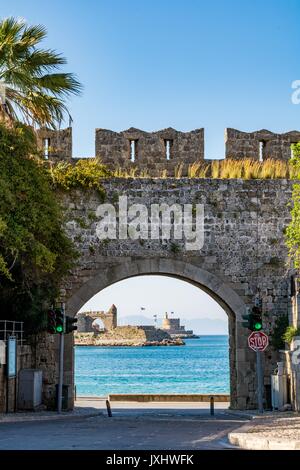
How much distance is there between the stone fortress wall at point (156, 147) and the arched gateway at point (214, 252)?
3.19 ft

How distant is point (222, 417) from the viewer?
69.5ft

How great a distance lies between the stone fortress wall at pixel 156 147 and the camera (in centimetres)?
2416

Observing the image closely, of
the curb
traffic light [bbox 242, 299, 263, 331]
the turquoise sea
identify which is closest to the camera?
the curb

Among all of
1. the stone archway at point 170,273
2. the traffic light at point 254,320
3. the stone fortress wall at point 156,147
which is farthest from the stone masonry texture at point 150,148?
the traffic light at point 254,320

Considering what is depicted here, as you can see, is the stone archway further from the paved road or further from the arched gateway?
the paved road

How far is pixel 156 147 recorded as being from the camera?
24328 millimetres

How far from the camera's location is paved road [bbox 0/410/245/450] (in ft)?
40.2

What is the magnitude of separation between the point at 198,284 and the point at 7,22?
858 centimetres

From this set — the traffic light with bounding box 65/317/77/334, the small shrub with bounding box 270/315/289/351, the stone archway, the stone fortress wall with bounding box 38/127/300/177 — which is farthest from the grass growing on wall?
the traffic light with bounding box 65/317/77/334

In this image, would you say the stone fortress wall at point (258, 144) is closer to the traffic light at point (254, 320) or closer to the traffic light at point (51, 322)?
the traffic light at point (254, 320)

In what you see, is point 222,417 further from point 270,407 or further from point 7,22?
point 7,22

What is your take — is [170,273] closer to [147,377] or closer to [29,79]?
[29,79]

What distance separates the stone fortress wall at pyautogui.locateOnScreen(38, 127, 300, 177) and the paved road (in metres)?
8.46
